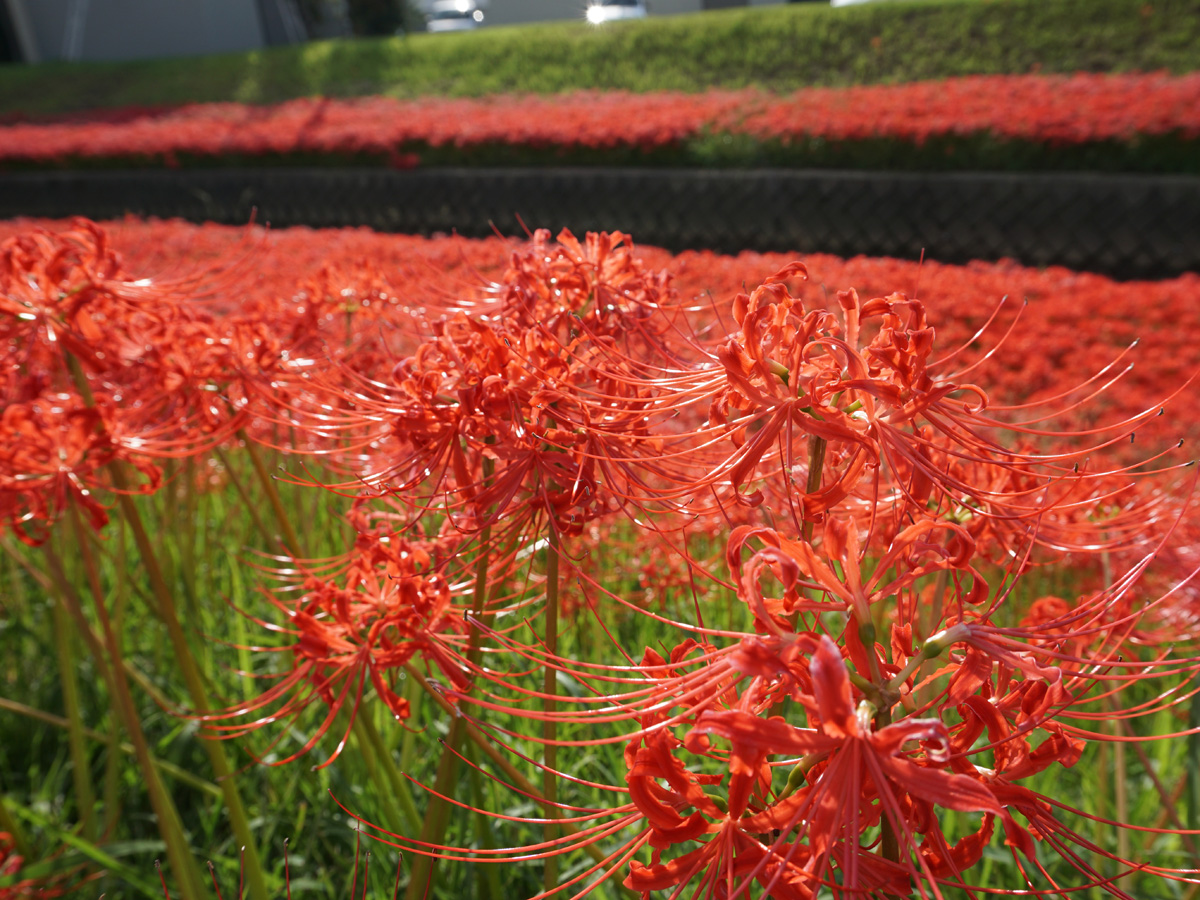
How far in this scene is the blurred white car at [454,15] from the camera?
2408 cm

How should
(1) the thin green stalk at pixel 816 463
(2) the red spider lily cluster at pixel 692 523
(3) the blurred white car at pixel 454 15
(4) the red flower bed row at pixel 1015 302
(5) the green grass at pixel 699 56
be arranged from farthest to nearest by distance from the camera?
(3) the blurred white car at pixel 454 15 < (5) the green grass at pixel 699 56 < (4) the red flower bed row at pixel 1015 302 < (1) the thin green stalk at pixel 816 463 < (2) the red spider lily cluster at pixel 692 523

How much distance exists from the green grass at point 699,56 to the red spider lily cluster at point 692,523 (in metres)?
11.3

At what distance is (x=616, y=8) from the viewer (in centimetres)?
2219

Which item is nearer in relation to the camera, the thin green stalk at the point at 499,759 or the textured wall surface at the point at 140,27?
the thin green stalk at the point at 499,759

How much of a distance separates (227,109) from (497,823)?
16.0 m

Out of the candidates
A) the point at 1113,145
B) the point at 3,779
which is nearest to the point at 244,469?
the point at 3,779

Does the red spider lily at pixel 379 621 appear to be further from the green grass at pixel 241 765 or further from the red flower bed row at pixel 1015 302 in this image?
the red flower bed row at pixel 1015 302

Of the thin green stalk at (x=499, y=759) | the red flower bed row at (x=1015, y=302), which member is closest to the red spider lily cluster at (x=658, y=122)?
the red flower bed row at (x=1015, y=302)

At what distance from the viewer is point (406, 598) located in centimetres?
114

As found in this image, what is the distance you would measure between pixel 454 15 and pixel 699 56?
15410 millimetres

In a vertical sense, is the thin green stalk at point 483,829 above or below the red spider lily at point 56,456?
below

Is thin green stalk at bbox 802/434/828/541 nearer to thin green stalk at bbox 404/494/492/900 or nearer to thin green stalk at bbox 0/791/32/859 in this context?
thin green stalk at bbox 404/494/492/900

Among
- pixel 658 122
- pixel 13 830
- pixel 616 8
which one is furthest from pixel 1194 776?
pixel 616 8

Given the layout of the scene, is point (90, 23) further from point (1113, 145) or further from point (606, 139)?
point (1113, 145)
